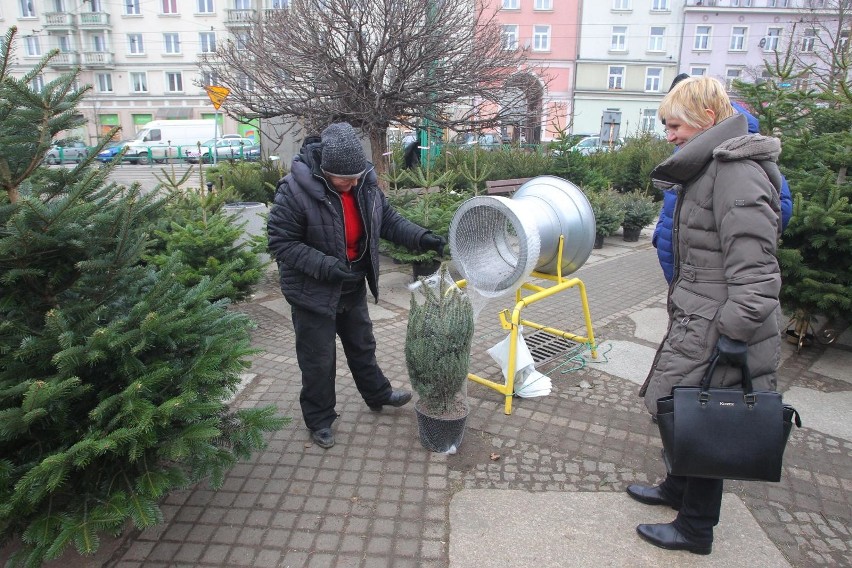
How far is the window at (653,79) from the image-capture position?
44.4m

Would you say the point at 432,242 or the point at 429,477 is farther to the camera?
the point at 432,242

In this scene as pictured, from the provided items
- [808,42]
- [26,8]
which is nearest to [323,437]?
[808,42]

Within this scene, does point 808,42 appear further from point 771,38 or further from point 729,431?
point 729,431

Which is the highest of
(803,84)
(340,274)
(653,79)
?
(653,79)

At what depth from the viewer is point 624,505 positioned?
289cm

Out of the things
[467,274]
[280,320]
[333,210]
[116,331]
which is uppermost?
[333,210]

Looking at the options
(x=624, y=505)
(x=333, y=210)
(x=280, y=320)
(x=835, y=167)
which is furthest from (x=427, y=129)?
(x=624, y=505)

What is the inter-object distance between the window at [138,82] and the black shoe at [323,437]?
51.0m

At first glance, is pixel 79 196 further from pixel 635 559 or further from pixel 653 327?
pixel 653 327

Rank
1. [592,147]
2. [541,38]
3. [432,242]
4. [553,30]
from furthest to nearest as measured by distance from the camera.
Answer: [541,38] → [553,30] → [592,147] → [432,242]

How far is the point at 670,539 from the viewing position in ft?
8.46

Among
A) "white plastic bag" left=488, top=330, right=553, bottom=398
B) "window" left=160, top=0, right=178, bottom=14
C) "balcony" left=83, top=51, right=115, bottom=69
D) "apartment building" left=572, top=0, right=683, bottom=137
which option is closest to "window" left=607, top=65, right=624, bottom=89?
"apartment building" left=572, top=0, right=683, bottom=137

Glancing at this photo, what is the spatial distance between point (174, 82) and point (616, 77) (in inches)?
1361

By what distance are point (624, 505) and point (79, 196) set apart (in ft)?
9.32
